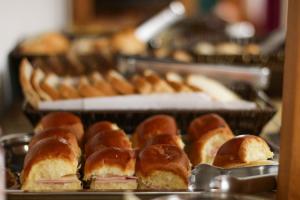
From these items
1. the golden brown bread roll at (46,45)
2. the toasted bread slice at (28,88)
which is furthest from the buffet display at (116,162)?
the golden brown bread roll at (46,45)

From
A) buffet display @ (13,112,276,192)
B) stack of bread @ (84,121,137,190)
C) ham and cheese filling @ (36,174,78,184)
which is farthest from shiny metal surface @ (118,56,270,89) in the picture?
ham and cheese filling @ (36,174,78,184)

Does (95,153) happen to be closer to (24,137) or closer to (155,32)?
(24,137)

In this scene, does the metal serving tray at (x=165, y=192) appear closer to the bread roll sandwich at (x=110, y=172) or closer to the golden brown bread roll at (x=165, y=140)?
the bread roll sandwich at (x=110, y=172)

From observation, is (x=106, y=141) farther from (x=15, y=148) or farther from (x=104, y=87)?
(x=104, y=87)

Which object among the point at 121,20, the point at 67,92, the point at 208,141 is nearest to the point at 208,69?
Answer: the point at 67,92

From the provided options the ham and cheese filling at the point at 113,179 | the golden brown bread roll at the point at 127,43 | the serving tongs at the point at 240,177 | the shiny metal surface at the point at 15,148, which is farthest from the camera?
the golden brown bread roll at the point at 127,43

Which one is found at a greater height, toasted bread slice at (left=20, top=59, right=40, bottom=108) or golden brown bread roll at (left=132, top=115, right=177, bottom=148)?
toasted bread slice at (left=20, top=59, right=40, bottom=108)

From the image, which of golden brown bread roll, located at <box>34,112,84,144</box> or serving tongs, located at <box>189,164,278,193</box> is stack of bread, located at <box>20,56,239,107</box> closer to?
golden brown bread roll, located at <box>34,112,84,144</box>
